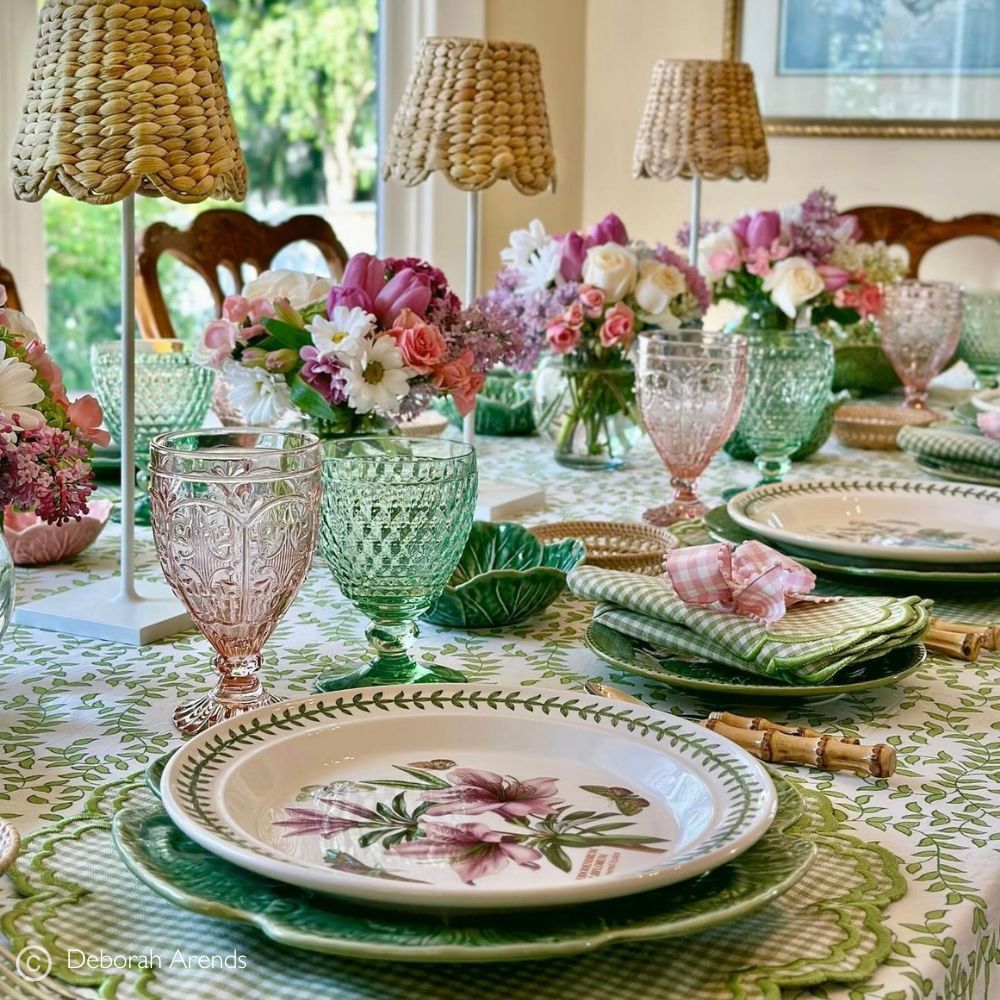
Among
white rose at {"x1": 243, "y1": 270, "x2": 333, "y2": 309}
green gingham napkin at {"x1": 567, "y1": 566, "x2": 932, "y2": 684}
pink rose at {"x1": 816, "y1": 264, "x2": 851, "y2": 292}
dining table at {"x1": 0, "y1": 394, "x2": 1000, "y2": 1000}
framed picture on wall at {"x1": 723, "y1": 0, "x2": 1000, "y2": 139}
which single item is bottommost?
dining table at {"x1": 0, "y1": 394, "x2": 1000, "y2": 1000}

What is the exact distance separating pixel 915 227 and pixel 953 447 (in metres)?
1.61

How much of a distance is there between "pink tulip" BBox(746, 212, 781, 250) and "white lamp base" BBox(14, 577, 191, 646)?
108 centimetres

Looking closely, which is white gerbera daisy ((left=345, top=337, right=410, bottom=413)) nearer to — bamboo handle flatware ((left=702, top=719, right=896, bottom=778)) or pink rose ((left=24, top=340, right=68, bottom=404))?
pink rose ((left=24, top=340, right=68, bottom=404))

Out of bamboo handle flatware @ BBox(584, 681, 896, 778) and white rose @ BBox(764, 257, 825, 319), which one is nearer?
bamboo handle flatware @ BBox(584, 681, 896, 778)

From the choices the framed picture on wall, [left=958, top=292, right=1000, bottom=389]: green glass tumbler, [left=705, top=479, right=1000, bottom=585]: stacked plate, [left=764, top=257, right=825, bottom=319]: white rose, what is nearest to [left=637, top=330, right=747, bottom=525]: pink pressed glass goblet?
[left=705, top=479, right=1000, bottom=585]: stacked plate

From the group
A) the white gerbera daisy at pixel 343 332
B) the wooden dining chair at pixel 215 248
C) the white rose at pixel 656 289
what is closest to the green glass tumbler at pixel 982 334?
the white rose at pixel 656 289

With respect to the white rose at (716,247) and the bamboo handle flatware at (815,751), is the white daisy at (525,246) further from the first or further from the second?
the bamboo handle flatware at (815,751)

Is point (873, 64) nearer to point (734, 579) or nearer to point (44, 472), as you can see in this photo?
point (734, 579)

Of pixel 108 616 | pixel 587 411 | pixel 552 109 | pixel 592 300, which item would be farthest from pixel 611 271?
pixel 552 109

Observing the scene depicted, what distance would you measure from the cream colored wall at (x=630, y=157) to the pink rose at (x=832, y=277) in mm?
1455

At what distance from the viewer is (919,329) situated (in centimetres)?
204

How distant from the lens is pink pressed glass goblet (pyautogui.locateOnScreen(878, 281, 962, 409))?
79.3 inches

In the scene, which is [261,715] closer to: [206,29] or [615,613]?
Answer: [615,613]

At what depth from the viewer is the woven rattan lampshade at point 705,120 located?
2.04 meters
